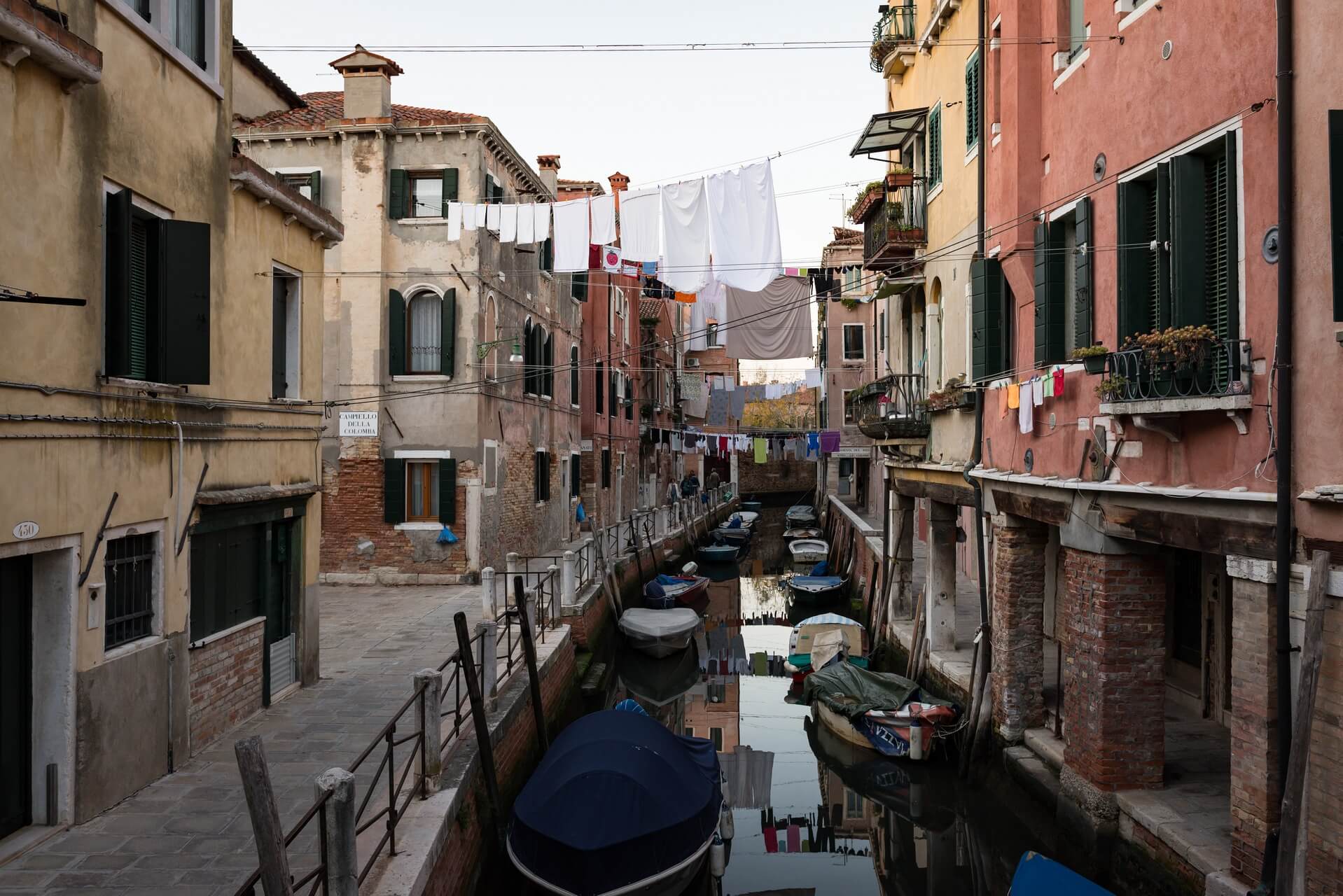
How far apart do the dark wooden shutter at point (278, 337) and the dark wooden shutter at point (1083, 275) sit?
756 cm

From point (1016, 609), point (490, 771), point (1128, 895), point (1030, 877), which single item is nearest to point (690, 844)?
point (490, 771)

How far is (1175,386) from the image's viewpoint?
6875 millimetres

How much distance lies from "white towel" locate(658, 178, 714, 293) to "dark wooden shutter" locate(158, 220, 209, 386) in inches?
273

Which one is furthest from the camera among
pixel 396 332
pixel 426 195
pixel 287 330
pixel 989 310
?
pixel 426 195

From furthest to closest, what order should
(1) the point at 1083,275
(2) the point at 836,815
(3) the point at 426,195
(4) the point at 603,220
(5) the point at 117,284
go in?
1. (3) the point at 426,195
2. (4) the point at 603,220
3. (2) the point at 836,815
4. (1) the point at 1083,275
5. (5) the point at 117,284

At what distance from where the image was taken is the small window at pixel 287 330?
10445 millimetres

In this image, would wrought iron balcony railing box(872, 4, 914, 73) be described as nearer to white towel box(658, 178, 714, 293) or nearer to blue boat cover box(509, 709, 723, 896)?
white towel box(658, 178, 714, 293)

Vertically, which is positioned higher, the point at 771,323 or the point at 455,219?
the point at 455,219

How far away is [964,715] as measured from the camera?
38.5ft

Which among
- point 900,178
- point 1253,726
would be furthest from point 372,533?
point 1253,726

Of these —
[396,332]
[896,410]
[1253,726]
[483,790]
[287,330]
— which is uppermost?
[396,332]

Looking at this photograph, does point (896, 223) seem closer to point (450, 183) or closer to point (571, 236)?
point (571, 236)

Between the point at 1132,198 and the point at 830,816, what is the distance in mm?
7431

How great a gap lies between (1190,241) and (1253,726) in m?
3.17
